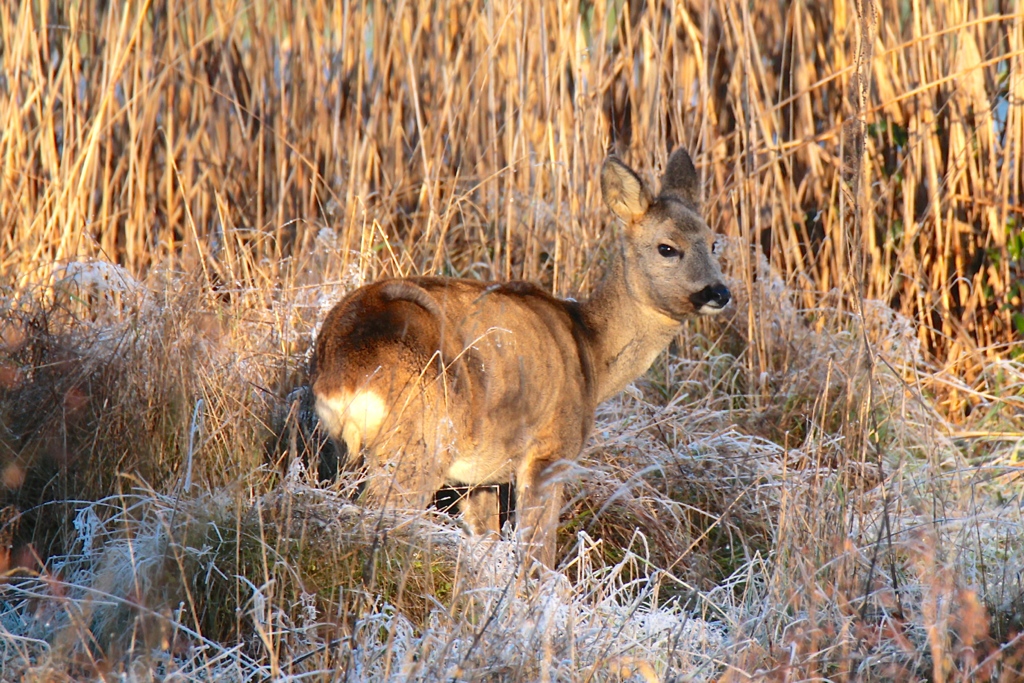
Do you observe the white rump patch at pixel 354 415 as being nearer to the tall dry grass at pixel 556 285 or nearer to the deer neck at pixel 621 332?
the tall dry grass at pixel 556 285

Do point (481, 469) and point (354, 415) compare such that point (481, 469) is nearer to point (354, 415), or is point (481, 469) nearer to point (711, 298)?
point (354, 415)

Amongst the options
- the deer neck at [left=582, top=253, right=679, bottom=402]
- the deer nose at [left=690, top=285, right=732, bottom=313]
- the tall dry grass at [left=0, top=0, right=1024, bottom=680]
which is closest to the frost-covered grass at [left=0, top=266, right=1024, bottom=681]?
the tall dry grass at [left=0, top=0, right=1024, bottom=680]

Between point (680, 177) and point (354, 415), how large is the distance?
179cm

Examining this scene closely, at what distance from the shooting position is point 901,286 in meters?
5.32

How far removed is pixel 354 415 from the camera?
3.01 m

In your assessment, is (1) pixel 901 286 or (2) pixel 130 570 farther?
(1) pixel 901 286

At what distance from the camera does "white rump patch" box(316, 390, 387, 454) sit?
2.99 metres

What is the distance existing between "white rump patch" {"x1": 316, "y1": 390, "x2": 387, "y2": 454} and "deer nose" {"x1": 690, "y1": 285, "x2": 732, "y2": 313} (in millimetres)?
1309

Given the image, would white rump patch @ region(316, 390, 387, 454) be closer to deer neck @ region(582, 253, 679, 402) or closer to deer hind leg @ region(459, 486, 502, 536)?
deer hind leg @ region(459, 486, 502, 536)

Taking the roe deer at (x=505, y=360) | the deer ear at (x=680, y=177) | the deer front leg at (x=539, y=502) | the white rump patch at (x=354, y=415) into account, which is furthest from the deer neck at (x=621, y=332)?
the white rump patch at (x=354, y=415)

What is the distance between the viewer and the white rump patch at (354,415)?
2992 millimetres

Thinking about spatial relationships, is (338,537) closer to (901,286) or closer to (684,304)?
(684,304)

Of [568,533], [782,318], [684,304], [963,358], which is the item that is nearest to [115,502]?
[568,533]

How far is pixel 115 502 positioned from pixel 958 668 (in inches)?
82.2
